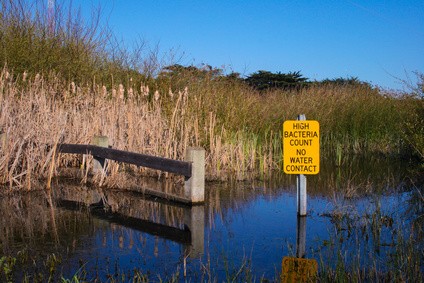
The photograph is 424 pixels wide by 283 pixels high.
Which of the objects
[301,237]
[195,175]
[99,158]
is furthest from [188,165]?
[99,158]

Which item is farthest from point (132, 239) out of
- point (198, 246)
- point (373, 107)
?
point (373, 107)

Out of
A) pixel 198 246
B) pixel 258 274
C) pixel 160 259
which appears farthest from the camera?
pixel 198 246

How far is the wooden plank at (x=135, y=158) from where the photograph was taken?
8.18 meters

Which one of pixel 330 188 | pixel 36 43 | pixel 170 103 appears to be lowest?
pixel 330 188

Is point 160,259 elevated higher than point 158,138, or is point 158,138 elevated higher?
point 158,138

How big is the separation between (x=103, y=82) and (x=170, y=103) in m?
3.54

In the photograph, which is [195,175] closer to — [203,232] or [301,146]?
[203,232]

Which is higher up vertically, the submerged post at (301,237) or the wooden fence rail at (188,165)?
the wooden fence rail at (188,165)

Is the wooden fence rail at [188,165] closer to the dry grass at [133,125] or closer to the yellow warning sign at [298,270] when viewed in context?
the dry grass at [133,125]

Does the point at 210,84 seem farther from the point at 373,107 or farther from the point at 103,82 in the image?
the point at 373,107

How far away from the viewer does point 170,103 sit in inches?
464

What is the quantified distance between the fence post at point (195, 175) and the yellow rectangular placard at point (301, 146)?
6.06 feet

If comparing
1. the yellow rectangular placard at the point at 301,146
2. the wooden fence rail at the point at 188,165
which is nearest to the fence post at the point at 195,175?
the wooden fence rail at the point at 188,165

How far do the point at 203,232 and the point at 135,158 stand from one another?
2808 millimetres
